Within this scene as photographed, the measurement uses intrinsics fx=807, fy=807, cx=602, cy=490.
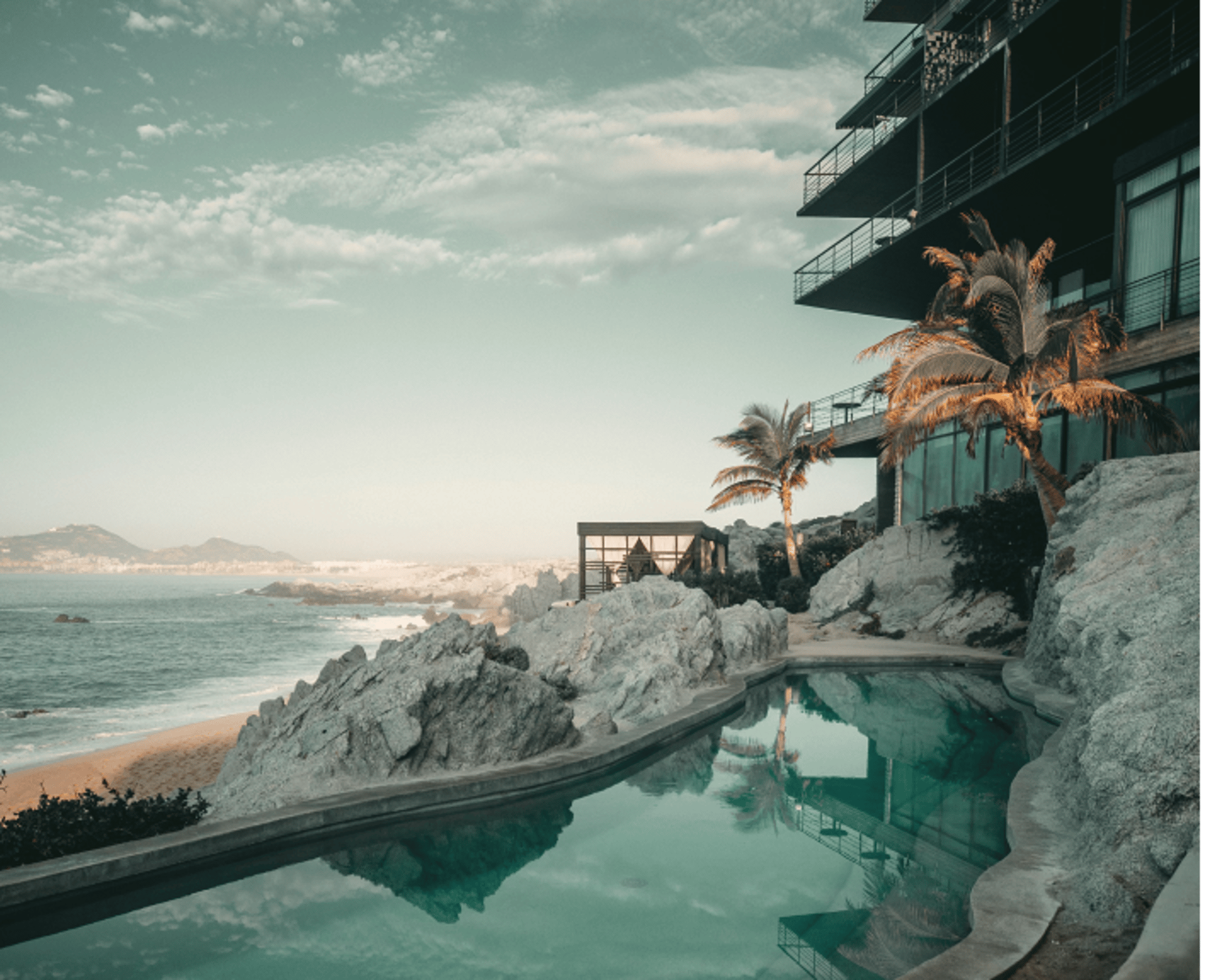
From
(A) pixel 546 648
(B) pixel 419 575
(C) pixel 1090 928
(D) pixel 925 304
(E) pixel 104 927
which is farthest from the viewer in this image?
(B) pixel 419 575

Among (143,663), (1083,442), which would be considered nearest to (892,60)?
(1083,442)

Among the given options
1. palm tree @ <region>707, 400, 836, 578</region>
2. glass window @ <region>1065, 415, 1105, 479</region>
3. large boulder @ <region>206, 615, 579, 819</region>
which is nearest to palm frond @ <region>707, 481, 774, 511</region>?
palm tree @ <region>707, 400, 836, 578</region>

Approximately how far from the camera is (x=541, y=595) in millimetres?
55156

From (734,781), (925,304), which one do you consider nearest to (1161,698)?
(734,781)

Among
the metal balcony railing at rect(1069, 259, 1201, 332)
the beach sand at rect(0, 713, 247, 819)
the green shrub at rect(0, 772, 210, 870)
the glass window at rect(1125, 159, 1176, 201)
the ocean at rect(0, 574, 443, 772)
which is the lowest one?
the ocean at rect(0, 574, 443, 772)

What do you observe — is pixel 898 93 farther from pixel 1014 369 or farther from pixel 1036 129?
pixel 1014 369

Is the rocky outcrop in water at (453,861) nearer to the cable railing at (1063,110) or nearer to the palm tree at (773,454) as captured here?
the cable railing at (1063,110)

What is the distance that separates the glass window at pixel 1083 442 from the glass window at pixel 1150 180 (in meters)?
5.14

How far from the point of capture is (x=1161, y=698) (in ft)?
17.8

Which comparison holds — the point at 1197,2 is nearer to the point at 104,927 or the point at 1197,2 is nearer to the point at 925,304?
the point at 925,304

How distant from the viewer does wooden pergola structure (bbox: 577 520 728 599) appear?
31.5 meters

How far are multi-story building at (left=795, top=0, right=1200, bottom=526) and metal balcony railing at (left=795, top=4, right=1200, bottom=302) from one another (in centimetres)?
6

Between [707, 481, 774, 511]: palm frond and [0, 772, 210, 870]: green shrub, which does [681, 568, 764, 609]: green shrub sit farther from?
[0, 772, 210, 870]: green shrub

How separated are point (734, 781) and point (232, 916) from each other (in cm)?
560
